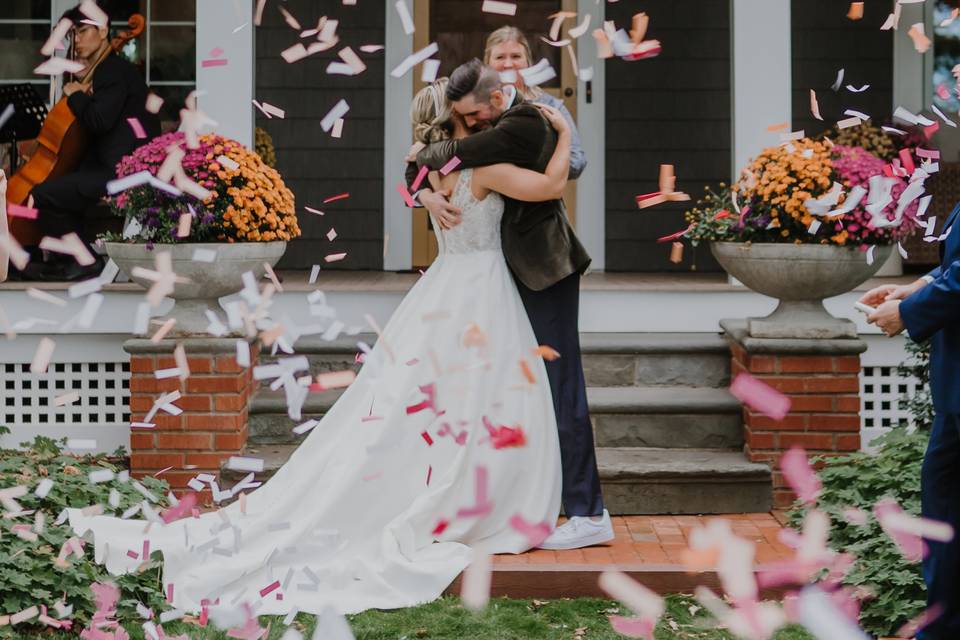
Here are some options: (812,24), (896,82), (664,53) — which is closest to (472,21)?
(664,53)

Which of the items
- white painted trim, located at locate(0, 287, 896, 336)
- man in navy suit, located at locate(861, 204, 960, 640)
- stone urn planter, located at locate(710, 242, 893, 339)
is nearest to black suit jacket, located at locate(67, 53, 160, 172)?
white painted trim, located at locate(0, 287, 896, 336)

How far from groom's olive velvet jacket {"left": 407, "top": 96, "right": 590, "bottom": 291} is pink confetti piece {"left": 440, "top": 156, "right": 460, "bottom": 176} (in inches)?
0.5

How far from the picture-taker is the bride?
5043mm

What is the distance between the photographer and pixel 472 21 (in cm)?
915

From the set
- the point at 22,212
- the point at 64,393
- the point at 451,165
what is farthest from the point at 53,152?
the point at 451,165

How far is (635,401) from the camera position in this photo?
6238mm

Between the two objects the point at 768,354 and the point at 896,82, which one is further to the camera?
the point at 896,82

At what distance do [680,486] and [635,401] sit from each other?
56cm

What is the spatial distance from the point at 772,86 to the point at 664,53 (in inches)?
93.8

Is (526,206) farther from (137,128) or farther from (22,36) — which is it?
(22,36)

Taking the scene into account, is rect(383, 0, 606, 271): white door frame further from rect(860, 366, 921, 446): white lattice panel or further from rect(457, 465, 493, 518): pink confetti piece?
rect(457, 465, 493, 518): pink confetti piece

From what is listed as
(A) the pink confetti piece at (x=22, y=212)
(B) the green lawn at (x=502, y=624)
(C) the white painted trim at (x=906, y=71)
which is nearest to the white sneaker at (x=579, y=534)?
(B) the green lawn at (x=502, y=624)

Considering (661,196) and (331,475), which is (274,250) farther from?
(661,196)

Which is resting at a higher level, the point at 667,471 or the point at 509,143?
the point at 509,143
